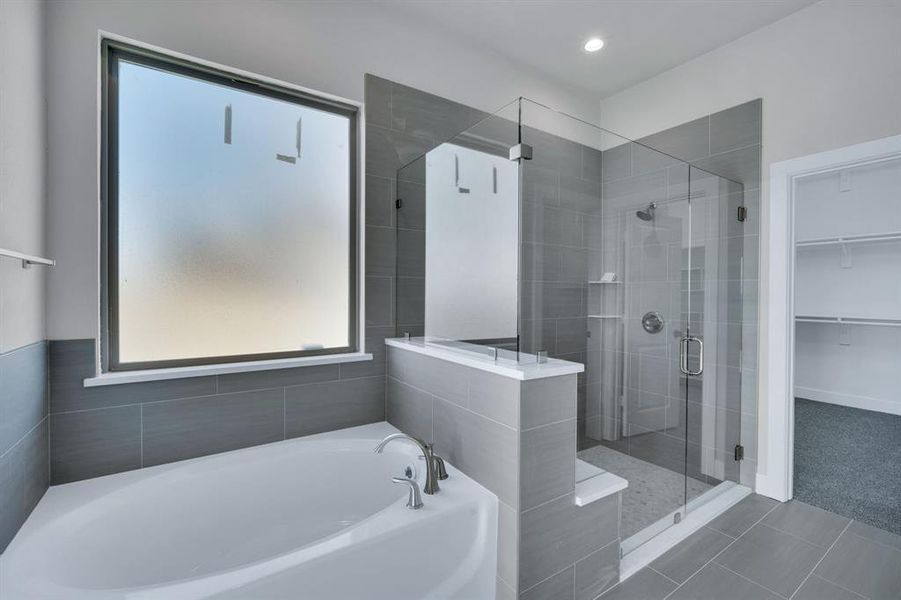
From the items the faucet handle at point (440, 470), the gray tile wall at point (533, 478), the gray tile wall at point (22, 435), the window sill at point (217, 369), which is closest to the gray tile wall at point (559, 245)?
the gray tile wall at point (533, 478)

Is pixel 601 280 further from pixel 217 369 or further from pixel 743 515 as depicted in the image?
pixel 217 369

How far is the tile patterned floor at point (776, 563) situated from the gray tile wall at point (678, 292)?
41 cm

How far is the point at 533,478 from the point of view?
4.76 feet

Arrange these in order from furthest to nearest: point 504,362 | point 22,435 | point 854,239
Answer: point 854,239, point 504,362, point 22,435

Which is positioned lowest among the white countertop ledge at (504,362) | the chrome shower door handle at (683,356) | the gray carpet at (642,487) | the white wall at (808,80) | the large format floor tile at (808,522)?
the large format floor tile at (808,522)

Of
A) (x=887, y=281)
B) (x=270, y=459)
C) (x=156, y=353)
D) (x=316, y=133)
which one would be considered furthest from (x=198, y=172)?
(x=887, y=281)

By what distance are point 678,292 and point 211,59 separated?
9.04 feet

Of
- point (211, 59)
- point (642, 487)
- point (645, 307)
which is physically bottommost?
point (642, 487)

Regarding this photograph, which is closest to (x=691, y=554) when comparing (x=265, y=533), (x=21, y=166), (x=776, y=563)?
(x=776, y=563)

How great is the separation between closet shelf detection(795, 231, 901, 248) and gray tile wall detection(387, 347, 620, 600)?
3.90 meters

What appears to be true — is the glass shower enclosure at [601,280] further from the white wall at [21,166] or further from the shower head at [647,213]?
the white wall at [21,166]

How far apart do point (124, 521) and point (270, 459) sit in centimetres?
52

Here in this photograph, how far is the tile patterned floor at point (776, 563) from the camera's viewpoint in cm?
168

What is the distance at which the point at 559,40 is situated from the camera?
8.53 feet
